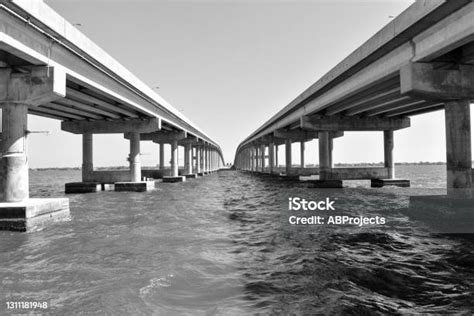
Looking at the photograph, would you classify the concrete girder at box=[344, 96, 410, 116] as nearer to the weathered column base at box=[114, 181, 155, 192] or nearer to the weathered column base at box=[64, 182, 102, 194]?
the weathered column base at box=[114, 181, 155, 192]

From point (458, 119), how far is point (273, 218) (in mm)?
9852

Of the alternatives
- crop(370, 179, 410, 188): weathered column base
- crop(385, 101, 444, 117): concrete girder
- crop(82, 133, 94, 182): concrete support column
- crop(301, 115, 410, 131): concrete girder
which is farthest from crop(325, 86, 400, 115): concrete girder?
crop(82, 133, 94, 182): concrete support column

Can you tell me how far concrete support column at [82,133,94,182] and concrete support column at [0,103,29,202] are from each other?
72.2 ft

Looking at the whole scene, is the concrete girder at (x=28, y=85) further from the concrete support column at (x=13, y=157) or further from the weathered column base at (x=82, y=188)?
the weathered column base at (x=82, y=188)

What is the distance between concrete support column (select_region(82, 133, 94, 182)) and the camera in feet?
114

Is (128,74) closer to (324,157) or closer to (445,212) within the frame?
(445,212)

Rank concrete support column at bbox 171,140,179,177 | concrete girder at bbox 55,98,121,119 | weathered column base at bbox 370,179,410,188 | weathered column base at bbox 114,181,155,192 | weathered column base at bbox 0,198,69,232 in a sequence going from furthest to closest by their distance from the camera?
concrete support column at bbox 171,140,179,177
weathered column base at bbox 370,179,410,188
weathered column base at bbox 114,181,155,192
concrete girder at bbox 55,98,121,119
weathered column base at bbox 0,198,69,232

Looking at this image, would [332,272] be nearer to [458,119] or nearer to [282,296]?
[282,296]

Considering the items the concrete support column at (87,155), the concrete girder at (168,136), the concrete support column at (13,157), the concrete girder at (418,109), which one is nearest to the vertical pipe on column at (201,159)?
the concrete girder at (168,136)

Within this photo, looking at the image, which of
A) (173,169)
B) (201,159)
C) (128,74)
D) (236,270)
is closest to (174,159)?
(173,169)

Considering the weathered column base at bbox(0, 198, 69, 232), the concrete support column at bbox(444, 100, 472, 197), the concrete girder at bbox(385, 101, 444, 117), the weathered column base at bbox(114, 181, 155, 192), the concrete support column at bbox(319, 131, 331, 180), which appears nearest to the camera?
the weathered column base at bbox(0, 198, 69, 232)

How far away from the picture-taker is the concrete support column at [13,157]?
43.7 feet

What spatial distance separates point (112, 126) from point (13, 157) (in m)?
20.5

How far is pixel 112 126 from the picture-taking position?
3344 centimetres
